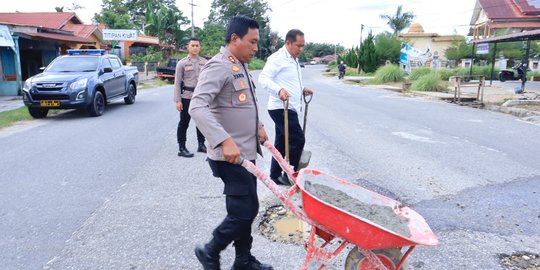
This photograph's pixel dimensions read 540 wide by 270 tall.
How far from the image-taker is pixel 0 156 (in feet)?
23.0

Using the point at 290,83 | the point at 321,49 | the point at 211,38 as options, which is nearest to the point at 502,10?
the point at 211,38

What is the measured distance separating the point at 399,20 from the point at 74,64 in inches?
2241

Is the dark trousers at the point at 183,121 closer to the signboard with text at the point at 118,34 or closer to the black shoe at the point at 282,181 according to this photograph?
the black shoe at the point at 282,181

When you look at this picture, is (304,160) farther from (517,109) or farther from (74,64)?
(517,109)

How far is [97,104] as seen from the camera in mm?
11781

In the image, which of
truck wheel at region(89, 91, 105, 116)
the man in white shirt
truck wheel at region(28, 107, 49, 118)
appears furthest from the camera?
truck wheel at region(89, 91, 105, 116)

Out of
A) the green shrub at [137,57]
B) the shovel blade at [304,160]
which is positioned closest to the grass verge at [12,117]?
the shovel blade at [304,160]

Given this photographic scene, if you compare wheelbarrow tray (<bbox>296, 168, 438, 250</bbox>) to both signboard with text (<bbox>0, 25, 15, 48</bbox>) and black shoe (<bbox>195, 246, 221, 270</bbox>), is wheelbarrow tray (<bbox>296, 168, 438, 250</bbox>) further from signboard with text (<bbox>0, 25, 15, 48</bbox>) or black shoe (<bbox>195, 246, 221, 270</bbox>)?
signboard with text (<bbox>0, 25, 15, 48</bbox>)

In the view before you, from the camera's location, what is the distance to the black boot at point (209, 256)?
2.95 meters

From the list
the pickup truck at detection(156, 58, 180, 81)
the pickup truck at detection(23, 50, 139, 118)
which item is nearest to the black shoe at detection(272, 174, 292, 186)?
the pickup truck at detection(23, 50, 139, 118)

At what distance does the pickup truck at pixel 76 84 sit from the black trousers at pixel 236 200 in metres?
9.40

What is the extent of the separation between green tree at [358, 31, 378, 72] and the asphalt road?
31.4 meters

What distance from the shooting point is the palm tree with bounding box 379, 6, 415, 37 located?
61.1 metres

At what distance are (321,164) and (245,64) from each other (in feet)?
11.5
